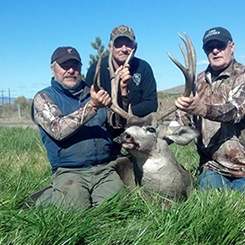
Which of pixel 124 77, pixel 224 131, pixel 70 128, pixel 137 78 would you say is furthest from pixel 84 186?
pixel 137 78

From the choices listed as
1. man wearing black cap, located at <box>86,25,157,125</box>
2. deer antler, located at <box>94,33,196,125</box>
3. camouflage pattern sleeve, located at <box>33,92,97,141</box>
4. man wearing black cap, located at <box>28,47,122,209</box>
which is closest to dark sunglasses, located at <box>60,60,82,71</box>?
man wearing black cap, located at <box>28,47,122,209</box>

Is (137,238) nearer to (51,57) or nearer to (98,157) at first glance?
(98,157)

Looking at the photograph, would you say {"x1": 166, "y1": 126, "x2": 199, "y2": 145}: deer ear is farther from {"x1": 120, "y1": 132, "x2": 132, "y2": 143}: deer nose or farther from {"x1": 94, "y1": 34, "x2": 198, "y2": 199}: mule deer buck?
{"x1": 120, "y1": 132, "x2": 132, "y2": 143}: deer nose

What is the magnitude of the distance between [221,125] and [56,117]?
1877mm

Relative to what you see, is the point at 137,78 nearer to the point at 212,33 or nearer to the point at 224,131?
the point at 212,33

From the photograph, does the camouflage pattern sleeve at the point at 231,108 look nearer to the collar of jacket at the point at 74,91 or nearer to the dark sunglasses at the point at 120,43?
the collar of jacket at the point at 74,91

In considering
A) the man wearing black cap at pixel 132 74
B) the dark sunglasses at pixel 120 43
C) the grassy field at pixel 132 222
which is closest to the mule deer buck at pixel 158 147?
the grassy field at pixel 132 222

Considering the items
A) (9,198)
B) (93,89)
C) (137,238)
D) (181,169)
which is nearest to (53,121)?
(93,89)

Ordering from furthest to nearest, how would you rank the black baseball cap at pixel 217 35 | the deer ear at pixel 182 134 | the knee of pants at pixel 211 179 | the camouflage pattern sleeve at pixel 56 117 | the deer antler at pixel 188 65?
the black baseball cap at pixel 217 35, the knee of pants at pixel 211 179, the deer ear at pixel 182 134, the camouflage pattern sleeve at pixel 56 117, the deer antler at pixel 188 65

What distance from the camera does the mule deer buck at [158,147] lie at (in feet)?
A: 14.0

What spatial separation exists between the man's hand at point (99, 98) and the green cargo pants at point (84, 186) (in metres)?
0.81

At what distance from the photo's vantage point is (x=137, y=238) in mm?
3180

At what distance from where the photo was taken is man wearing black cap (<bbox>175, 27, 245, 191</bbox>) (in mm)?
4910

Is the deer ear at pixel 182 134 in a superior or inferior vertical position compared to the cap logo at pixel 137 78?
inferior
